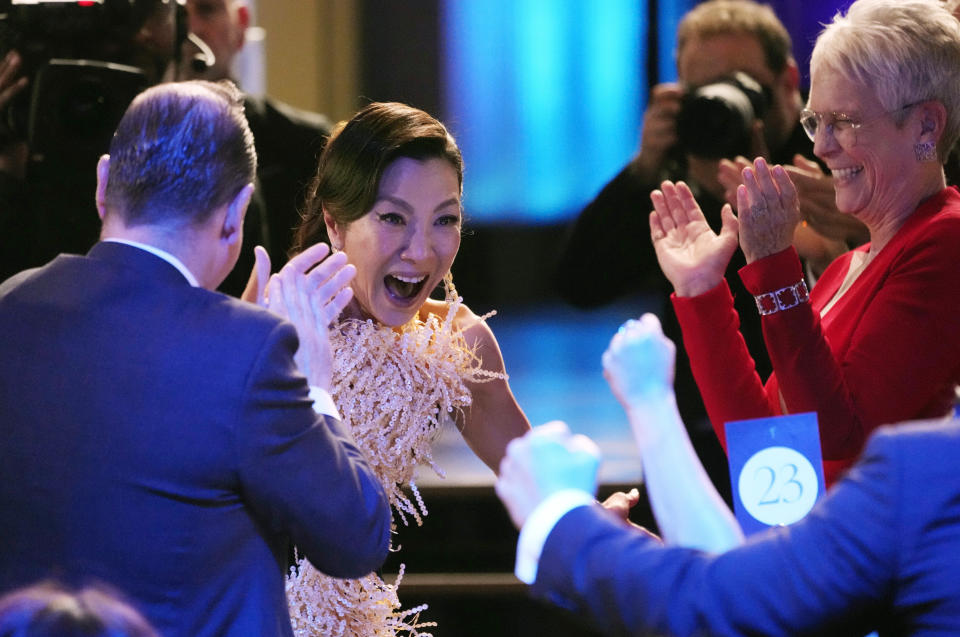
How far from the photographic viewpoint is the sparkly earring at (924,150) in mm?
1852

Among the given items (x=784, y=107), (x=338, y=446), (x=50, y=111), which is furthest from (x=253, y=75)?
(x=338, y=446)

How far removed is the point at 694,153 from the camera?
2.75m

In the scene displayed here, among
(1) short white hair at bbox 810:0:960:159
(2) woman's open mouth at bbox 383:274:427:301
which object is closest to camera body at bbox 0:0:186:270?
(2) woman's open mouth at bbox 383:274:427:301

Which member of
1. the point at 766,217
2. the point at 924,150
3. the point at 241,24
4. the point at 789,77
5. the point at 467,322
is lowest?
the point at 467,322

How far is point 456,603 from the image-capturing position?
3566mm

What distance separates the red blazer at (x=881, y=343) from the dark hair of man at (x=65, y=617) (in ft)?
3.53

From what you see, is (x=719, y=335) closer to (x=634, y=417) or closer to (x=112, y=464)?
(x=634, y=417)

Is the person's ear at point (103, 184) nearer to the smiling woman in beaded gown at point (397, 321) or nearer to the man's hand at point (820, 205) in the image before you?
the smiling woman in beaded gown at point (397, 321)

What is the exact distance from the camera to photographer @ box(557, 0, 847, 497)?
2.73 m

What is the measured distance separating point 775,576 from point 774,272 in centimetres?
85

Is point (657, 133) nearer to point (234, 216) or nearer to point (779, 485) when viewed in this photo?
point (779, 485)

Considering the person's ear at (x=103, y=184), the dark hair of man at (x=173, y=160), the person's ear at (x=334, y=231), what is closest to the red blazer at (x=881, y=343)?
the person's ear at (x=334, y=231)

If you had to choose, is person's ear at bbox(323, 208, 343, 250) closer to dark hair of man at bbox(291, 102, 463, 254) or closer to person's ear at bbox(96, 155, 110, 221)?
dark hair of man at bbox(291, 102, 463, 254)

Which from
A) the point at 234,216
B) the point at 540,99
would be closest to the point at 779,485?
the point at 234,216
